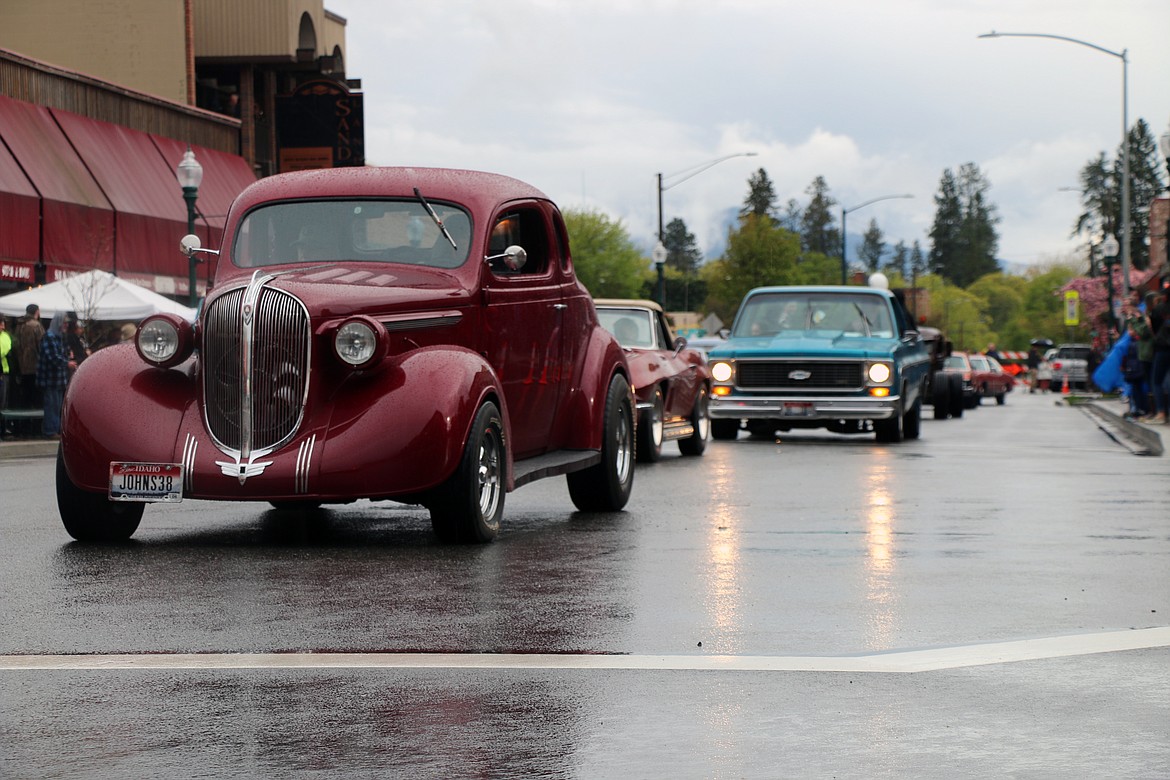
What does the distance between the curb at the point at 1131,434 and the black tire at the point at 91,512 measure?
43.0ft

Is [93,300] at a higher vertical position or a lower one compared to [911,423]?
higher

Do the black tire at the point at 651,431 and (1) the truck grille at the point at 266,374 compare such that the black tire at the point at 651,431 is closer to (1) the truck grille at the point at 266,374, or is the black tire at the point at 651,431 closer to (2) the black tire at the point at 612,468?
(2) the black tire at the point at 612,468

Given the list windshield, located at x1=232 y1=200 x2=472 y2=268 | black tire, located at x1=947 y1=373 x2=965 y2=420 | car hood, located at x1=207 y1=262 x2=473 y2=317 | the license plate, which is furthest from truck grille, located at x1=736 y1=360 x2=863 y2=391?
the license plate

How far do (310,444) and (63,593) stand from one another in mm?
1821

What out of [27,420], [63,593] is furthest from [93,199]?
[63,593]

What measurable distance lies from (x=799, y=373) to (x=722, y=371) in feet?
3.26

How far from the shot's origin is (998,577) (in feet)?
29.6

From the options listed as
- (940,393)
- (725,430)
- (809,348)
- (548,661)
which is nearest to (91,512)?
(548,661)

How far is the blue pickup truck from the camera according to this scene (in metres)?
22.3

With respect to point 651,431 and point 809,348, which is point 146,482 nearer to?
point 651,431

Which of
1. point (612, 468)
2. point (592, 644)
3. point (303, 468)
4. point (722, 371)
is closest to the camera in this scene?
point (592, 644)

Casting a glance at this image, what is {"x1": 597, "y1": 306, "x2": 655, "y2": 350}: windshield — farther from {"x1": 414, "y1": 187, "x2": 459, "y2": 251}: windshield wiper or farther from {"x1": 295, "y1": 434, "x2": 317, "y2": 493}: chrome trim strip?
{"x1": 295, "y1": 434, "x2": 317, "y2": 493}: chrome trim strip

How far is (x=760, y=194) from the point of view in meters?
191

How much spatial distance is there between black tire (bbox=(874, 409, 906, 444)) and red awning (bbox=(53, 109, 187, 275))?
1867 centimetres
